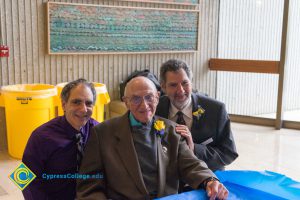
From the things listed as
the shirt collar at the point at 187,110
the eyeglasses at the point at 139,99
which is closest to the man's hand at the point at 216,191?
the eyeglasses at the point at 139,99

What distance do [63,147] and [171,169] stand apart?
0.64 metres

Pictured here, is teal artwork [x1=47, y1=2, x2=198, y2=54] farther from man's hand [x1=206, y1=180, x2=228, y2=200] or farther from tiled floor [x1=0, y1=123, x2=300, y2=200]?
man's hand [x1=206, y1=180, x2=228, y2=200]

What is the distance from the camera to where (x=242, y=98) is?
655 centimetres

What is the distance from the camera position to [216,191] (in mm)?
1710

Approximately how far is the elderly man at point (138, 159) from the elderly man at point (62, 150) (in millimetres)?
288

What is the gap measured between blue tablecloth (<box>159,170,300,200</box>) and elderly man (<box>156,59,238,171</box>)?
401 millimetres

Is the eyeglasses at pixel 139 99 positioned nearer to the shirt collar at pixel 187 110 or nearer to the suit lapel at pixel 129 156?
the suit lapel at pixel 129 156

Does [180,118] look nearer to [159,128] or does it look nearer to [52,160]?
[159,128]

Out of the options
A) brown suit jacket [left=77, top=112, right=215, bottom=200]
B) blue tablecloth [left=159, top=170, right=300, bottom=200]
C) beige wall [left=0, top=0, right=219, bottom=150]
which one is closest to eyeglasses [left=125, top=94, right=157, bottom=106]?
brown suit jacket [left=77, top=112, right=215, bottom=200]

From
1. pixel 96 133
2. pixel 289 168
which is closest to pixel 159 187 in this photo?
pixel 96 133

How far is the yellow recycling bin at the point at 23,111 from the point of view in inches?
168

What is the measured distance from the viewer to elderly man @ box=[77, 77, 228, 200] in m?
1.81

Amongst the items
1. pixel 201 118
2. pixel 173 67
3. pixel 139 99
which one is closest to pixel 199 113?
pixel 201 118

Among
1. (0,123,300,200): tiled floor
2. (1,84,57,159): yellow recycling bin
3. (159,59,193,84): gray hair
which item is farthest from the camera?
(1,84,57,159): yellow recycling bin
